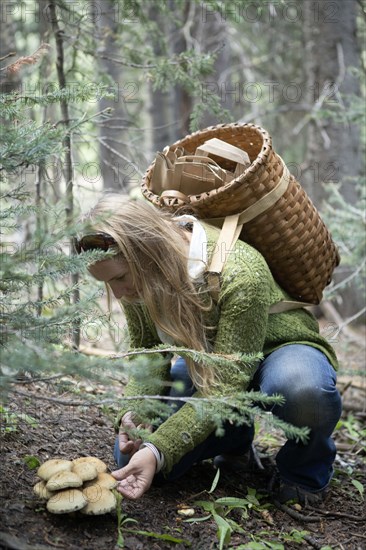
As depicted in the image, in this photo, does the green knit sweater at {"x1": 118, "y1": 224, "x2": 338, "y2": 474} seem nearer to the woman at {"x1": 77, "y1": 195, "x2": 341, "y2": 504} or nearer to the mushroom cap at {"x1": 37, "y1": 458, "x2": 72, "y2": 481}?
the woman at {"x1": 77, "y1": 195, "x2": 341, "y2": 504}

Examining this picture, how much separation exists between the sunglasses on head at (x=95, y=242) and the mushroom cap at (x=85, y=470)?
776 millimetres

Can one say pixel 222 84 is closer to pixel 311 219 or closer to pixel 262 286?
pixel 311 219

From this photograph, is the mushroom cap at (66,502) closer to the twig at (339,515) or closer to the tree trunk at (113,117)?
the twig at (339,515)

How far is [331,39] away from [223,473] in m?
5.20

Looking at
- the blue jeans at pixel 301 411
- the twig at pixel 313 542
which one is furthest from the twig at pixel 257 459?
the twig at pixel 313 542

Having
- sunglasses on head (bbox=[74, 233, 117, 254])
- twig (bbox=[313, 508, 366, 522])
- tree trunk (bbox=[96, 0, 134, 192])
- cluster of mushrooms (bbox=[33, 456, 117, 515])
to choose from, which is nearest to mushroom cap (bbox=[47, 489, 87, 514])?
cluster of mushrooms (bbox=[33, 456, 117, 515])

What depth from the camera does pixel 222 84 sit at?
6.63 metres

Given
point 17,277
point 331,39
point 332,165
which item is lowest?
point 332,165

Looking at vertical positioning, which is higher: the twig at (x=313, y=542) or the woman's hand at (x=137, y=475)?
the woman's hand at (x=137, y=475)

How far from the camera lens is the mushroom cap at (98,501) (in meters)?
2.05

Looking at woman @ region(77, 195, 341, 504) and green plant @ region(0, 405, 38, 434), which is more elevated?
woman @ region(77, 195, 341, 504)

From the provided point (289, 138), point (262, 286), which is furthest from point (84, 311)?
point (289, 138)

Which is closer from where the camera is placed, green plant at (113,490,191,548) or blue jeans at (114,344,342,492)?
green plant at (113,490,191,548)

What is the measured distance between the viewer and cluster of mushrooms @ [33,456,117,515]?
6.60 ft
